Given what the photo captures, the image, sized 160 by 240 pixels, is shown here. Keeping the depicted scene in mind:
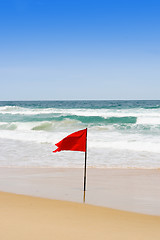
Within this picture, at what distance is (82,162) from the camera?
10836 mm

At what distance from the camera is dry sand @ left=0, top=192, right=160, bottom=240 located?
12.9 ft

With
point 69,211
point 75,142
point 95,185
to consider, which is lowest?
point 95,185

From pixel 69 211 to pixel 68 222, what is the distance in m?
0.60

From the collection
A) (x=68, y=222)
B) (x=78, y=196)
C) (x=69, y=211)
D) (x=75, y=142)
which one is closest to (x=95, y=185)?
(x=78, y=196)

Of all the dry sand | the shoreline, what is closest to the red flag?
the dry sand

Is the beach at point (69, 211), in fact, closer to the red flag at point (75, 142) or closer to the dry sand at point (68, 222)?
the dry sand at point (68, 222)

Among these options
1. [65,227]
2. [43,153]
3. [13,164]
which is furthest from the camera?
[43,153]

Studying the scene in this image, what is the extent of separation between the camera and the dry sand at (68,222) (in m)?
3.93

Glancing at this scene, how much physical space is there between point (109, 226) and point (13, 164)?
21.5 ft

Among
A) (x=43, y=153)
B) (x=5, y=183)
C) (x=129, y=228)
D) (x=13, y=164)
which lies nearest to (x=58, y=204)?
(x=129, y=228)

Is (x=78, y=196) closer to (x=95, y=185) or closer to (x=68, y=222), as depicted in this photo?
(x=95, y=185)

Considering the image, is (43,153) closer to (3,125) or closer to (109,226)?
(109,226)

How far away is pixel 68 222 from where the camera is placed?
445 cm

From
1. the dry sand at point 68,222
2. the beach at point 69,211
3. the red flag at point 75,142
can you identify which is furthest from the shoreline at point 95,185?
the red flag at point 75,142
